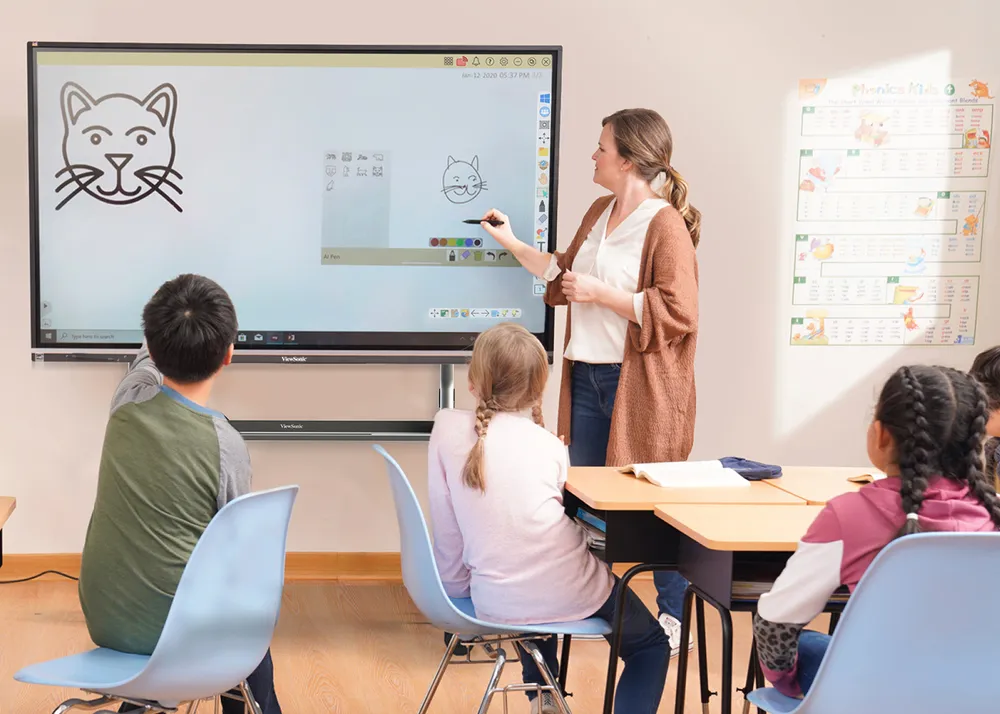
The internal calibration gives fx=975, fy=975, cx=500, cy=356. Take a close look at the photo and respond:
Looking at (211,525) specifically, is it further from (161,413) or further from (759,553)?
(759,553)

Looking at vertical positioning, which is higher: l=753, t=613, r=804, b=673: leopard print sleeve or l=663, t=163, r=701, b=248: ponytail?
l=663, t=163, r=701, b=248: ponytail

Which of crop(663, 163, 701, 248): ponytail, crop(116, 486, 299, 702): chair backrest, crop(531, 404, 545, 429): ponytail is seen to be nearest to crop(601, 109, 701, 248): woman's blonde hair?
crop(663, 163, 701, 248): ponytail

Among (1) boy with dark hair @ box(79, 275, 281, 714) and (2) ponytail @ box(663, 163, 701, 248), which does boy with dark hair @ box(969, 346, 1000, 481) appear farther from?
(1) boy with dark hair @ box(79, 275, 281, 714)

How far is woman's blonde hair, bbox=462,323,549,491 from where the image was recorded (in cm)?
205

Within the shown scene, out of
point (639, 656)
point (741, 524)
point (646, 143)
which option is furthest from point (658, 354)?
point (741, 524)

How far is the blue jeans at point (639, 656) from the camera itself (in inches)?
81.0

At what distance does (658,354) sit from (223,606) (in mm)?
1524

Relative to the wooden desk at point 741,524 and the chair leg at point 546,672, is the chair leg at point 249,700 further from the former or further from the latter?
the wooden desk at point 741,524

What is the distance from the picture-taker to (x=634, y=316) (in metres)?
2.72

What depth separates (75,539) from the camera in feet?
11.9

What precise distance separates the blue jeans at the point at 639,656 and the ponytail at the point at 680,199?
1.21 metres

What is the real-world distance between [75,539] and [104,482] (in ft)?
7.09

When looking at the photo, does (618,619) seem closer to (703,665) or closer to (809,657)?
(809,657)

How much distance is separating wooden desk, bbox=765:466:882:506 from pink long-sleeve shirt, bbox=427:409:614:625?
45cm
